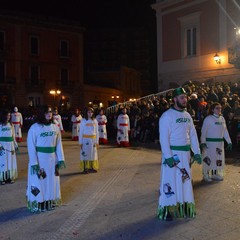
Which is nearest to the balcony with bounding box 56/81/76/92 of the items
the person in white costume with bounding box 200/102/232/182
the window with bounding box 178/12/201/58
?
the window with bounding box 178/12/201/58

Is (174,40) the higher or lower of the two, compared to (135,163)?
higher

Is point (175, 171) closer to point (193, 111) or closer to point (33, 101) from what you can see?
point (193, 111)

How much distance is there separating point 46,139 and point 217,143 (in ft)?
15.9

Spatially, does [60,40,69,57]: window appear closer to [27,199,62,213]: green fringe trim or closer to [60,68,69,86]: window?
[60,68,69,86]: window

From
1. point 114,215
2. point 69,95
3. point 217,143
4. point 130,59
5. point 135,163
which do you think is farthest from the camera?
point 130,59

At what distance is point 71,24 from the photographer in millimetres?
51906

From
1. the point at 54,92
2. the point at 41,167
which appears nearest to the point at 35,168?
the point at 41,167

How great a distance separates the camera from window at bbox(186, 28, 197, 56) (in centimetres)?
2656

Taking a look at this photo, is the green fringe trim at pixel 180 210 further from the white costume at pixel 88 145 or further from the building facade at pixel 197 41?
the building facade at pixel 197 41

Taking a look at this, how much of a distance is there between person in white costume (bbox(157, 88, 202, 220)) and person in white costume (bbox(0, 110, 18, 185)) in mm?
4894

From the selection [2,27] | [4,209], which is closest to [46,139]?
[4,209]

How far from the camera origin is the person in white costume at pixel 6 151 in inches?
392

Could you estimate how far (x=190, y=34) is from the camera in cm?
2697

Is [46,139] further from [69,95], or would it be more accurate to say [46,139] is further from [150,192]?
[69,95]
